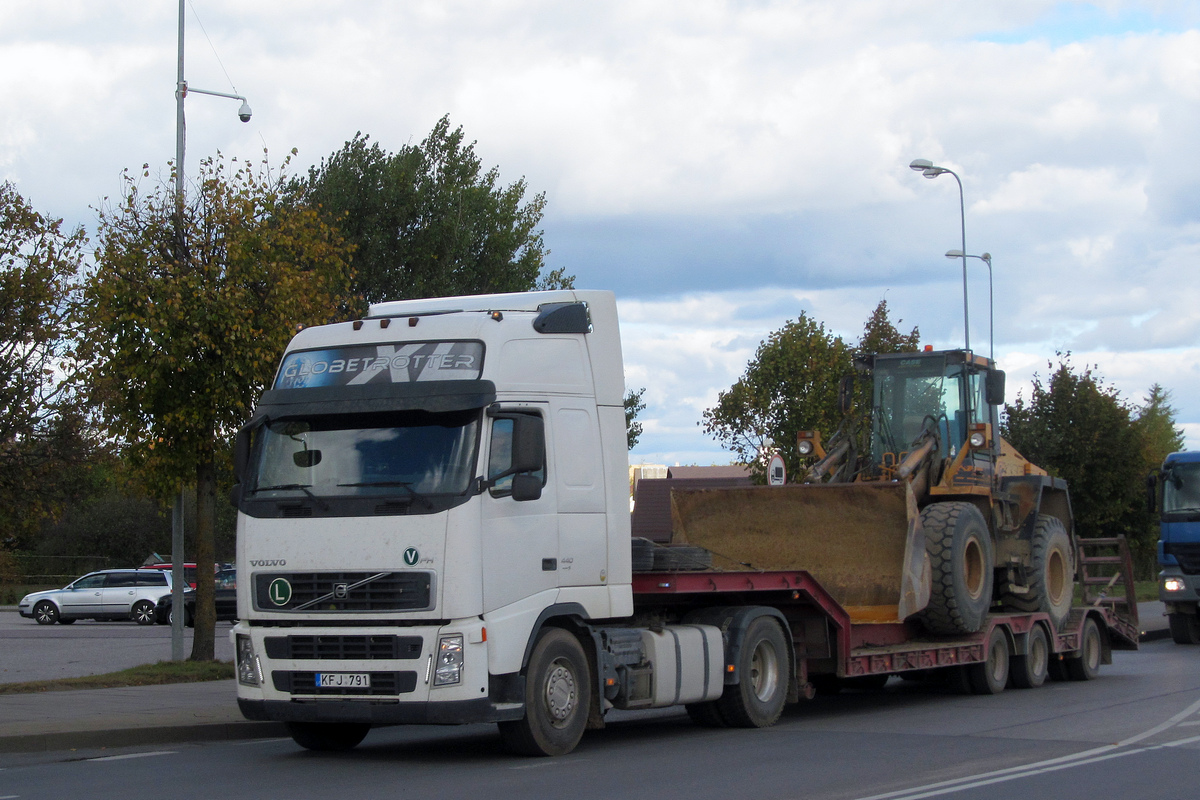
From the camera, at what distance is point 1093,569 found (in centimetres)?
1811

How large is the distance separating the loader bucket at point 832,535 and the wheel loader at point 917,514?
12mm

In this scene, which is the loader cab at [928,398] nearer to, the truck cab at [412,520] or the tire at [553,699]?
the truck cab at [412,520]

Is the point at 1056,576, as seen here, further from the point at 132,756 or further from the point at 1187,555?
the point at 132,756

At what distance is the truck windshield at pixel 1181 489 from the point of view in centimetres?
2327

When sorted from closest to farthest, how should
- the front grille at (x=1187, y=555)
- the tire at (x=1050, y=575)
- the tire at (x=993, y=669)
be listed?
1. the tire at (x=993, y=669)
2. the tire at (x=1050, y=575)
3. the front grille at (x=1187, y=555)

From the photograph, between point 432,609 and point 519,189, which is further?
point 519,189

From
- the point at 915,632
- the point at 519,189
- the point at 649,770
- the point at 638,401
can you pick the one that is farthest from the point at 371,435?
the point at 638,401

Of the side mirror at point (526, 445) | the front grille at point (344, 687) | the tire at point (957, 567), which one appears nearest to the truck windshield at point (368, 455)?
the side mirror at point (526, 445)

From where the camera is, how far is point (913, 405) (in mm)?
16281

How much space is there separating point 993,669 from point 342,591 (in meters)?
8.55

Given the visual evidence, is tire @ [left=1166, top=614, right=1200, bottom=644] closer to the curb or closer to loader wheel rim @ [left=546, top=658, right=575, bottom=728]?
loader wheel rim @ [left=546, top=658, right=575, bottom=728]

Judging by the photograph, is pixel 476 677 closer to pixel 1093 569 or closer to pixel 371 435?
pixel 371 435

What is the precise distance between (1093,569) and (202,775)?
12796 mm

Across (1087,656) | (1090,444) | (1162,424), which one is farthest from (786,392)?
(1162,424)
